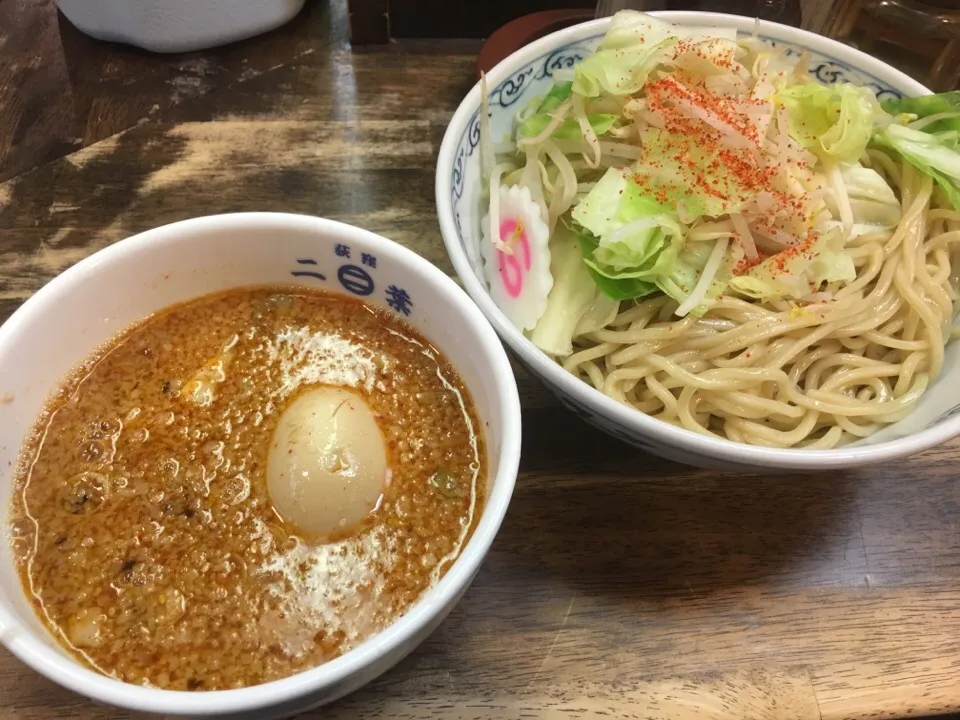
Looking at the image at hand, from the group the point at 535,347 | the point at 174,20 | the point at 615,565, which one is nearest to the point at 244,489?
the point at 535,347

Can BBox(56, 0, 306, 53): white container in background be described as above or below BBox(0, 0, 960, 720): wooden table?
above

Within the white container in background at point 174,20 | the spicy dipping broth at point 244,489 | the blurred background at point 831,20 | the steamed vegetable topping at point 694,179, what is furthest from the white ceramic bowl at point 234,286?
the white container in background at point 174,20

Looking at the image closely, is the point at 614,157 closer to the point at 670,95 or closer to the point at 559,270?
the point at 670,95

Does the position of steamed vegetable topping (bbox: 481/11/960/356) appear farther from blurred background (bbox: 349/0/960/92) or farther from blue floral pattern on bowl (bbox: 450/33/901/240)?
blurred background (bbox: 349/0/960/92)

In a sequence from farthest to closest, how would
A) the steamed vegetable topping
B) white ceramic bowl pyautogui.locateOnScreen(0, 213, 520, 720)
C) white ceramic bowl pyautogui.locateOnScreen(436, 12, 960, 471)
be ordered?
the steamed vegetable topping → white ceramic bowl pyautogui.locateOnScreen(436, 12, 960, 471) → white ceramic bowl pyautogui.locateOnScreen(0, 213, 520, 720)

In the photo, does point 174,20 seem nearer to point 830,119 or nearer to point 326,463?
point 326,463

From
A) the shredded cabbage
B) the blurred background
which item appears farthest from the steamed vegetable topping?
the blurred background

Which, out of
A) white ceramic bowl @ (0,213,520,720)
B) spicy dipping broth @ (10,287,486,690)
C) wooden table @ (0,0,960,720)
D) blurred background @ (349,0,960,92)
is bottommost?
wooden table @ (0,0,960,720)
